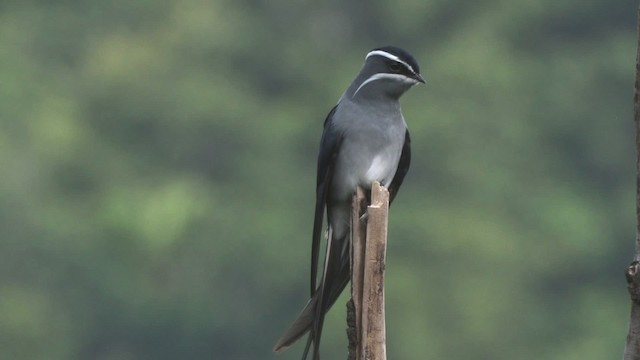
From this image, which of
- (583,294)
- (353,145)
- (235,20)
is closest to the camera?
(353,145)

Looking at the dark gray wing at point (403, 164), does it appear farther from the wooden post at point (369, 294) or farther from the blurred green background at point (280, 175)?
the blurred green background at point (280, 175)

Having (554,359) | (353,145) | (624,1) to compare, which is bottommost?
(353,145)

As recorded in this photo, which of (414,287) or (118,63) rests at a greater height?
(118,63)

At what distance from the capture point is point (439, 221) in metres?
28.6

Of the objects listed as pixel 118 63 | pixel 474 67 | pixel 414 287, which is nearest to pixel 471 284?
pixel 414 287

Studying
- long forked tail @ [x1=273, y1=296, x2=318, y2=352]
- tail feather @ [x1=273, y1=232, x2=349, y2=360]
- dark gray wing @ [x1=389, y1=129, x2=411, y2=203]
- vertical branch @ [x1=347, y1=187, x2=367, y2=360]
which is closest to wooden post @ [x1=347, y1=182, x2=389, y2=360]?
vertical branch @ [x1=347, y1=187, x2=367, y2=360]

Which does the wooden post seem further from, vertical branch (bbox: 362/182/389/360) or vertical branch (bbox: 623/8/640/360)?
vertical branch (bbox: 623/8/640/360)

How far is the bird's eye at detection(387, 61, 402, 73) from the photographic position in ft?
25.2

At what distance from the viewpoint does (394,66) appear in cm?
770

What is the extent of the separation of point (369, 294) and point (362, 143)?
1.36 metres

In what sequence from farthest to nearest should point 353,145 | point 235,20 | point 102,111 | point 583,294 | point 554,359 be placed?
1. point 235,20
2. point 102,111
3. point 583,294
4. point 554,359
5. point 353,145

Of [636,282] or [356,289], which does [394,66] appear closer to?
[356,289]

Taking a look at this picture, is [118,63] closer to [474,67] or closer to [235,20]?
[235,20]

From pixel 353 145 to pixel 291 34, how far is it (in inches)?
1050
